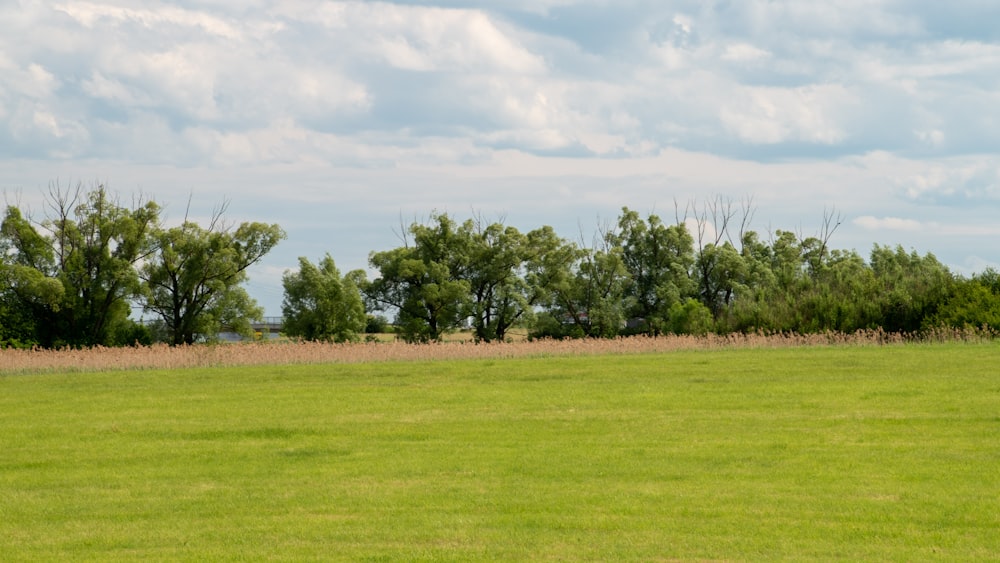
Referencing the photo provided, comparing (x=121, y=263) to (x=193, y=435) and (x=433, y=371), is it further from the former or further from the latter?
(x=193, y=435)

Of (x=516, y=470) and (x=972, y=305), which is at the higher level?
(x=972, y=305)

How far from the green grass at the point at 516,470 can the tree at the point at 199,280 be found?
27.9 meters

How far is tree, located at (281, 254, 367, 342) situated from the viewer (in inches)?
1897

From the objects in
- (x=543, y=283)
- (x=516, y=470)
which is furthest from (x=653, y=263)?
(x=516, y=470)

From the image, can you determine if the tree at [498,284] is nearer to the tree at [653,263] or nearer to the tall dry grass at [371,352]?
the tree at [653,263]

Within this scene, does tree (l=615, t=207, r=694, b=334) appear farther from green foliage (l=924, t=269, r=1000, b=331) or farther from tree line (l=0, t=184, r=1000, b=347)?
green foliage (l=924, t=269, r=1000, b=331)

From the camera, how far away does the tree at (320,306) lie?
4819cm

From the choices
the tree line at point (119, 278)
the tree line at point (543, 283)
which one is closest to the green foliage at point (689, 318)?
the tree line at point (543, 283)

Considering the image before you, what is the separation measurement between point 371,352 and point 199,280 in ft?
74.3

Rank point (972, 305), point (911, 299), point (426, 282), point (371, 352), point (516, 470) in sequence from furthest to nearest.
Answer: point (426, 282) → point (911, 299) → point (972, 305) → point (371, 352) → point (516, 470)

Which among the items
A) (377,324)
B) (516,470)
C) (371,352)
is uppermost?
(377,324)

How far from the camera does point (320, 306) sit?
4838cm

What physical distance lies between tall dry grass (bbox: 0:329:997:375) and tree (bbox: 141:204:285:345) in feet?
59.1

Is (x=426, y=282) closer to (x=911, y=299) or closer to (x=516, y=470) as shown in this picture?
(x=911, y=299)
